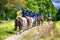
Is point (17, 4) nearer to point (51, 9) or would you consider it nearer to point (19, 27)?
point (19, 27)

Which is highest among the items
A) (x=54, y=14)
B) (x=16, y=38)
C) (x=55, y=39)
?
(x=16, y=38)

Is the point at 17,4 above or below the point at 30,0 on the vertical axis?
above

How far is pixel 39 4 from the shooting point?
51.1m

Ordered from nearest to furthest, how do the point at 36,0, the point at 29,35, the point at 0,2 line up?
the point at 29,35 < the point at 0,2 < the point at 36,0

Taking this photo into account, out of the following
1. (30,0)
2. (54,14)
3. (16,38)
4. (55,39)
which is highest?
(16,38)

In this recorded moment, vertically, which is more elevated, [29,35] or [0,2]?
[0,2]

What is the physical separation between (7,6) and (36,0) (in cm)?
3143

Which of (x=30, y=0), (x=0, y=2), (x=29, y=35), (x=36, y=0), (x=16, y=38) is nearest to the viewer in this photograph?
(x=16, y=38)

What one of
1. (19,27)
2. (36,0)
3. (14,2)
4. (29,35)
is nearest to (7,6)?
(14,2)

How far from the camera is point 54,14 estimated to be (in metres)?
50.9

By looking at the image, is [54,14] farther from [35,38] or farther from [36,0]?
[35,38]

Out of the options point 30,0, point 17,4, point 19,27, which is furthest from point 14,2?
point 30,0

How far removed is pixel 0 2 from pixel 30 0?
27.8 meters

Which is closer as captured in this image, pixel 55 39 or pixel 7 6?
pixel 55 39
